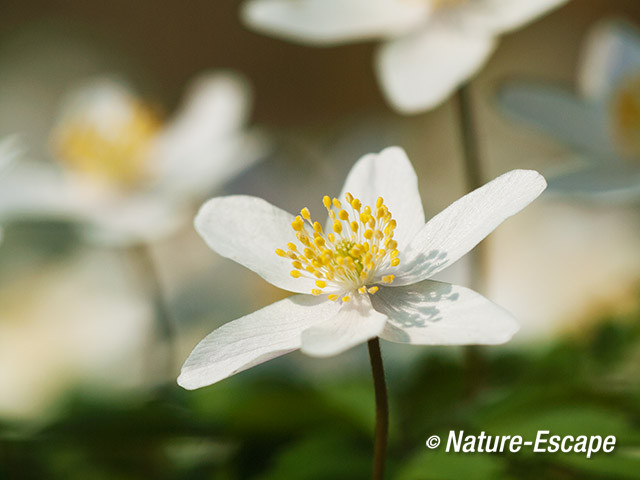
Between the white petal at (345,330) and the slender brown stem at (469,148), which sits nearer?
the white petal at (345,330)

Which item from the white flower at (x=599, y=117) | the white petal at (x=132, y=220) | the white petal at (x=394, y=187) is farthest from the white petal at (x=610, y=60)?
the white petal at (x=132, y=220)

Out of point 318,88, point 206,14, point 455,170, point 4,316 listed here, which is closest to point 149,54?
point 206,14

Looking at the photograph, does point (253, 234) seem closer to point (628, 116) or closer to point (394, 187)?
point (394, 187)

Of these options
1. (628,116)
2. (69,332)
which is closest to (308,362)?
(69,332)

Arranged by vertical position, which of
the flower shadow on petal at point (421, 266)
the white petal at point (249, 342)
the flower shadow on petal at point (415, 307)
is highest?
the flower shadow on petal at point (421, 266)

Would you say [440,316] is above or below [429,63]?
below

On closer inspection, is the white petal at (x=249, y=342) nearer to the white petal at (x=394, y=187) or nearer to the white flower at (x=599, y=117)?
the white petal at (x=394, y=187)

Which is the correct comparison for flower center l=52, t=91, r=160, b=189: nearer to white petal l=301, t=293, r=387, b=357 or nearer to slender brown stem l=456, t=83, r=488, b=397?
slender brown stem l=456, t=83, r=488, b=397

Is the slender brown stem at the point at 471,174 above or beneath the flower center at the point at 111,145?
beneath
